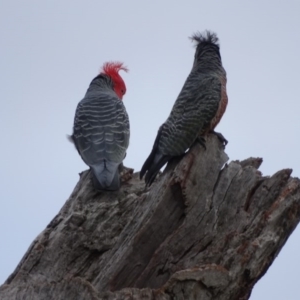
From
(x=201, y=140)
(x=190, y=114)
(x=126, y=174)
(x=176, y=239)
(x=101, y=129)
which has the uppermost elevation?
(x=101, y=129)

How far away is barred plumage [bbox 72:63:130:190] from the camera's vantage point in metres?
11.4

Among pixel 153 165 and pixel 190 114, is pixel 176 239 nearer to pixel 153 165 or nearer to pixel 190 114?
pixel 153 165

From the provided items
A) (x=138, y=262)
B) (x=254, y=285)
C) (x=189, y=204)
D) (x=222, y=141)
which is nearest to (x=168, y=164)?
(x=222, y=141)

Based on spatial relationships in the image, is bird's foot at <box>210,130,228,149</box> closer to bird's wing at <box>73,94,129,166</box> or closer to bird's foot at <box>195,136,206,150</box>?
bird's foot at <box>195,136,206,150</box>

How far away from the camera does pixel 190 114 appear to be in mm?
11219

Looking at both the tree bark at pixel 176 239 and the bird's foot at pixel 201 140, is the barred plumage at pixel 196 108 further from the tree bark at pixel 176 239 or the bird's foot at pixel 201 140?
the tree bark at pixel 176 239

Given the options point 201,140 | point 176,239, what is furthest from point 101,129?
point 176,239

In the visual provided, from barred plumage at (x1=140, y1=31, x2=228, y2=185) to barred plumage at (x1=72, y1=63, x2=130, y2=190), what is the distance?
907 mm

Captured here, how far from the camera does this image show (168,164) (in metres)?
10.2

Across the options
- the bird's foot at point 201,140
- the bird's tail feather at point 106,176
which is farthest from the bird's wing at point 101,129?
the bird's foot at point 201,140

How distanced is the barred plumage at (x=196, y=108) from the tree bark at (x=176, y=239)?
1.90ft

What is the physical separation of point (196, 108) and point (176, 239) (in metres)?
3.45

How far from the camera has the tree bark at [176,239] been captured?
7055 mm

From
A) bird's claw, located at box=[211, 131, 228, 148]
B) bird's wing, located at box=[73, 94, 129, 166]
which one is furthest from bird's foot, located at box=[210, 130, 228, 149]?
bird's wing, located at box=[73, 94, 129, 166]
